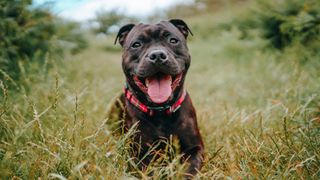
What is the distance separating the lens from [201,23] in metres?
14.9

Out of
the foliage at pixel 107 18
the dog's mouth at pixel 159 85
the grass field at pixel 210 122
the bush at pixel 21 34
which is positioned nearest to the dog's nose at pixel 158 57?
the dog's mouth at pixel 159 85

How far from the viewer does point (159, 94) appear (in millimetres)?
3496

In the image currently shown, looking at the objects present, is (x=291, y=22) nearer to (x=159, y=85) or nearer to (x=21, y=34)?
(x=159, y=85)

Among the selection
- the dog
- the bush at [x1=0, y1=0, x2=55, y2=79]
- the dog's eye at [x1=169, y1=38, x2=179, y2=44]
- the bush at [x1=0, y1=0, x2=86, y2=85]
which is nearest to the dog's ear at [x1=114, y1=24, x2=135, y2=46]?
the dog

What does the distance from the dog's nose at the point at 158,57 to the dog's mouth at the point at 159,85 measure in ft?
0.65

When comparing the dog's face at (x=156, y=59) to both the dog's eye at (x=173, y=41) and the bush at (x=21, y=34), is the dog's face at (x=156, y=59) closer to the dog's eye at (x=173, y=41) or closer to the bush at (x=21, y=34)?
the dog's eye at (x=173, y=41)

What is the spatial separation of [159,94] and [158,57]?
1.05 feet

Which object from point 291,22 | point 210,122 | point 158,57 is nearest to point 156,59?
point 158,57

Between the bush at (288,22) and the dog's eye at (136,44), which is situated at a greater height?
the dog's eye at (136,44)

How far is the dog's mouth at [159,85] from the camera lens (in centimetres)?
348

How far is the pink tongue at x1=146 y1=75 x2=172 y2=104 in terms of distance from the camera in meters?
3.48

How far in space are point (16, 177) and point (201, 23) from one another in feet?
41.8

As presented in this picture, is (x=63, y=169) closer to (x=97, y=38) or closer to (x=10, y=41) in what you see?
(x=10, y=41)

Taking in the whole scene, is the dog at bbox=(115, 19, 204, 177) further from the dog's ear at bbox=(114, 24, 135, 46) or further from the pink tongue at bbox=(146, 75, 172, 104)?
the dog's ear at bbox=(114, 24, 135, 46)
